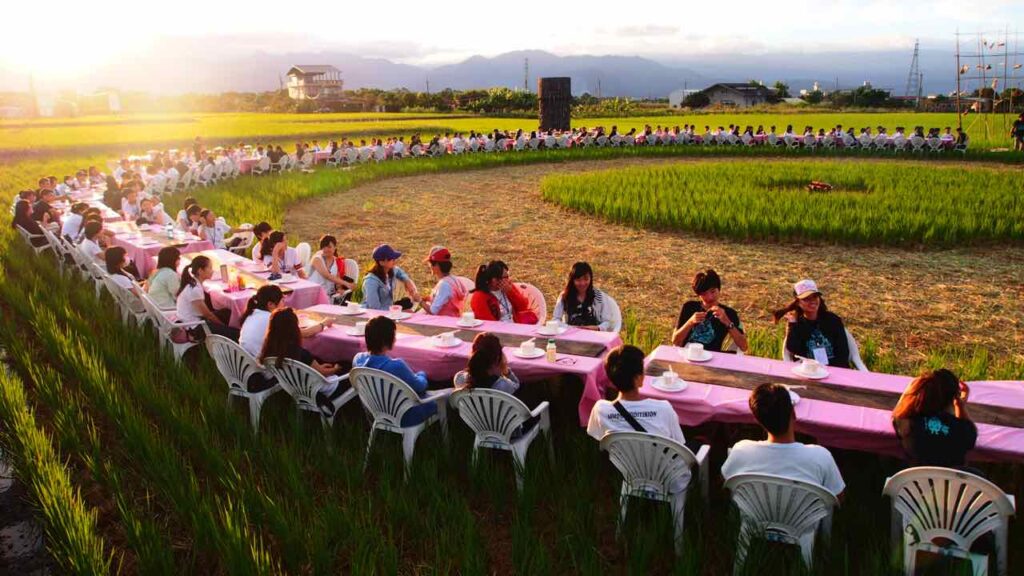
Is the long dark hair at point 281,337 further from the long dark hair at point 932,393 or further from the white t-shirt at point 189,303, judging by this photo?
the long dark hair at point 932,393

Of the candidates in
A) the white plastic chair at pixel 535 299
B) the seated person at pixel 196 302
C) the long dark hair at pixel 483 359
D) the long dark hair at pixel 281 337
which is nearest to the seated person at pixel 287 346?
the long dark hair at pixel 281 337

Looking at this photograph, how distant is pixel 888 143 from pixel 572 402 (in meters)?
21.9

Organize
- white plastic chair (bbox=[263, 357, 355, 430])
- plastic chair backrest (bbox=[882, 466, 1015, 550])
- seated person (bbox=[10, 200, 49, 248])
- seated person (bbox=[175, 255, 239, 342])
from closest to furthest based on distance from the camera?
plastic chair backrest (bbox=[882, 466, 1015, 550]) < white plastic chair (bbox=[263, 357, 355, 430]) < seated person (bbox=[175, 255, 239, 342]) < seated person (bbox=[10, 200, 49, 248])

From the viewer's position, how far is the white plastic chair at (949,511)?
270 centimetres

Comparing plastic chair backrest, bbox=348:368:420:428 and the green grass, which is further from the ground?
the green grass

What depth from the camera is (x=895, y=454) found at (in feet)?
11.5

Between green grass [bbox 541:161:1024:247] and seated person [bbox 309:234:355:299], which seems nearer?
seated person [bbox 309:234:355:299]

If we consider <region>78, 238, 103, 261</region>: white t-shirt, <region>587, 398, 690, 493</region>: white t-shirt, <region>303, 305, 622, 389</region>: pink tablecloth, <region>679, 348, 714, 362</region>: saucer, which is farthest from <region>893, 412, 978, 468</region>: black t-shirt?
<region>78, 238, 103, 261</region>: white t-shirt

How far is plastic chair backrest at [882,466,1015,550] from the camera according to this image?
2.69 m

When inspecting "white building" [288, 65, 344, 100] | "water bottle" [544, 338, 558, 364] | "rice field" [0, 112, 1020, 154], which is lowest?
"water bottle" [544, 338, 558, 364]

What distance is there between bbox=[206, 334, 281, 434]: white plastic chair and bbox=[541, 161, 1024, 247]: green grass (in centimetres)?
839

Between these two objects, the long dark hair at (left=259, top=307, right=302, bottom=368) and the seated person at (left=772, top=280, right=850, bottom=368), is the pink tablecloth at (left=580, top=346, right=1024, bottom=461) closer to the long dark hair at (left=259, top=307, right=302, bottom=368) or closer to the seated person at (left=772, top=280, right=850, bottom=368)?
the seated person at (left=772, top=280, right=850, bottom=368)

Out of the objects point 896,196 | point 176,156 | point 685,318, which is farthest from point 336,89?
point 685,318

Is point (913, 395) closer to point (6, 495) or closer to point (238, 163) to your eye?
point (6, 495)
